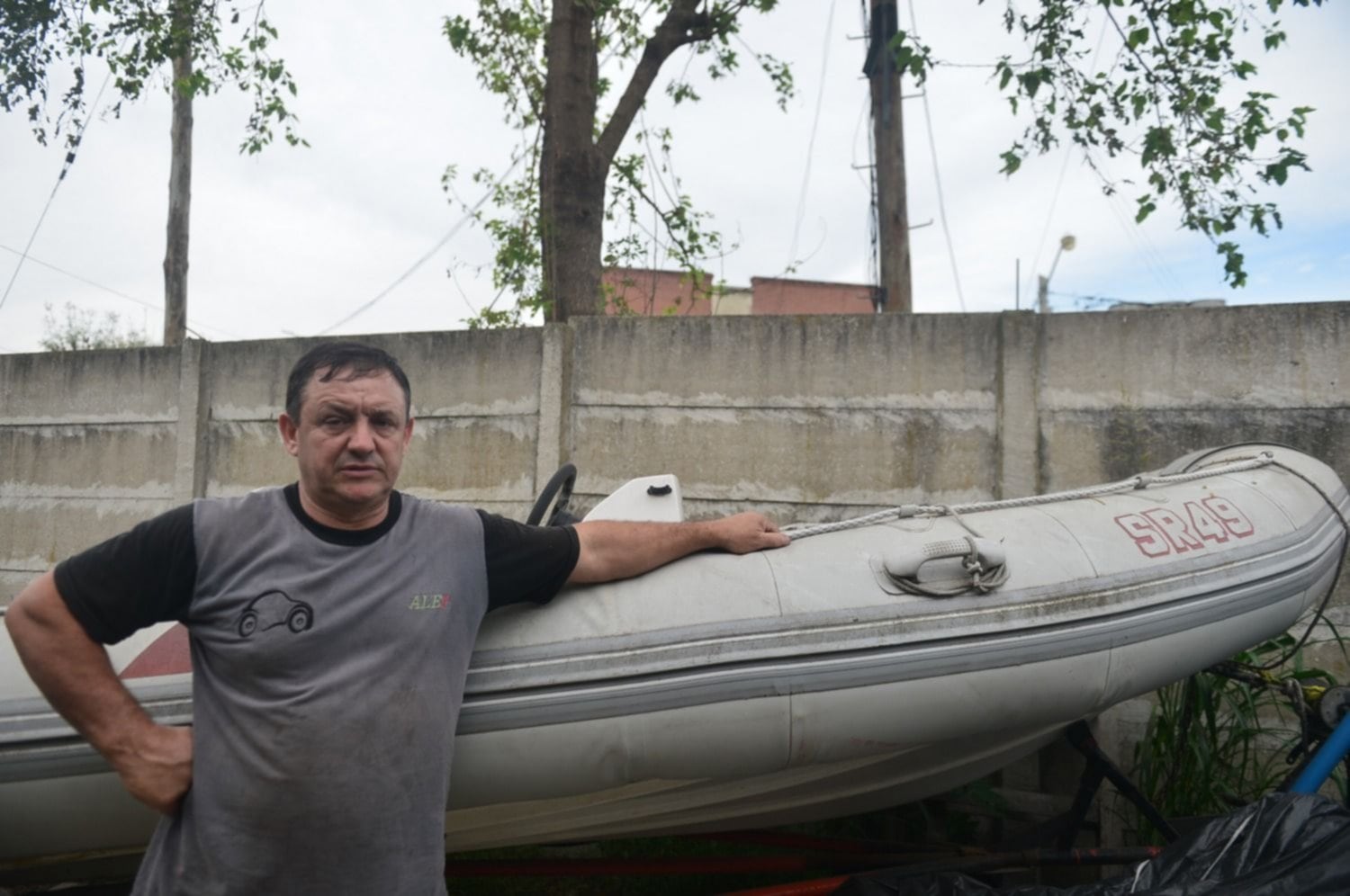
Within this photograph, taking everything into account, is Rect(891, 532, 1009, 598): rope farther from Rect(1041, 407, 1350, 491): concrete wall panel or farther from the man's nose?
Rect(1041, 407, 1350, 491): concrete wall panel

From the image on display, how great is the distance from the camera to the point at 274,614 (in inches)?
61.7

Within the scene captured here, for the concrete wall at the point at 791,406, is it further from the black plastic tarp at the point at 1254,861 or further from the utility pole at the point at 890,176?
the utility pole at the point at 890,176

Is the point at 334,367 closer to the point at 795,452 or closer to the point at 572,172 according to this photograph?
the point at 795,452

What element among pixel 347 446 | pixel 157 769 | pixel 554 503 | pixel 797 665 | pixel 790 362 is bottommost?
pixel 157 769

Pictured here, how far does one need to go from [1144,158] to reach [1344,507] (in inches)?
86.7

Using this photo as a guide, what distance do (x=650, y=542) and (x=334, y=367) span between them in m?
0.75

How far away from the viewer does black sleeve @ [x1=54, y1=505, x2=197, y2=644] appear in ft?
5.06

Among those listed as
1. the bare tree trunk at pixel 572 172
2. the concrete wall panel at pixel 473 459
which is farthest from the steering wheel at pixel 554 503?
the bare tree trunk at pixel 572 172

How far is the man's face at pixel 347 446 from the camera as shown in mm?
1682

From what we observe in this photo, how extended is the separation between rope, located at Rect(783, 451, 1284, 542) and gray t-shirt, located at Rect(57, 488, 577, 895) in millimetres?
999

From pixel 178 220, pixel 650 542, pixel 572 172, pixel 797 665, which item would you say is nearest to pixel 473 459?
pixel 572 172

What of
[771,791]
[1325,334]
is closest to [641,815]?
[771,791]

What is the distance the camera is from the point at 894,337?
365 cm

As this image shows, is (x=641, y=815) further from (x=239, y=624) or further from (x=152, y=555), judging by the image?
(x=152, y=555)
